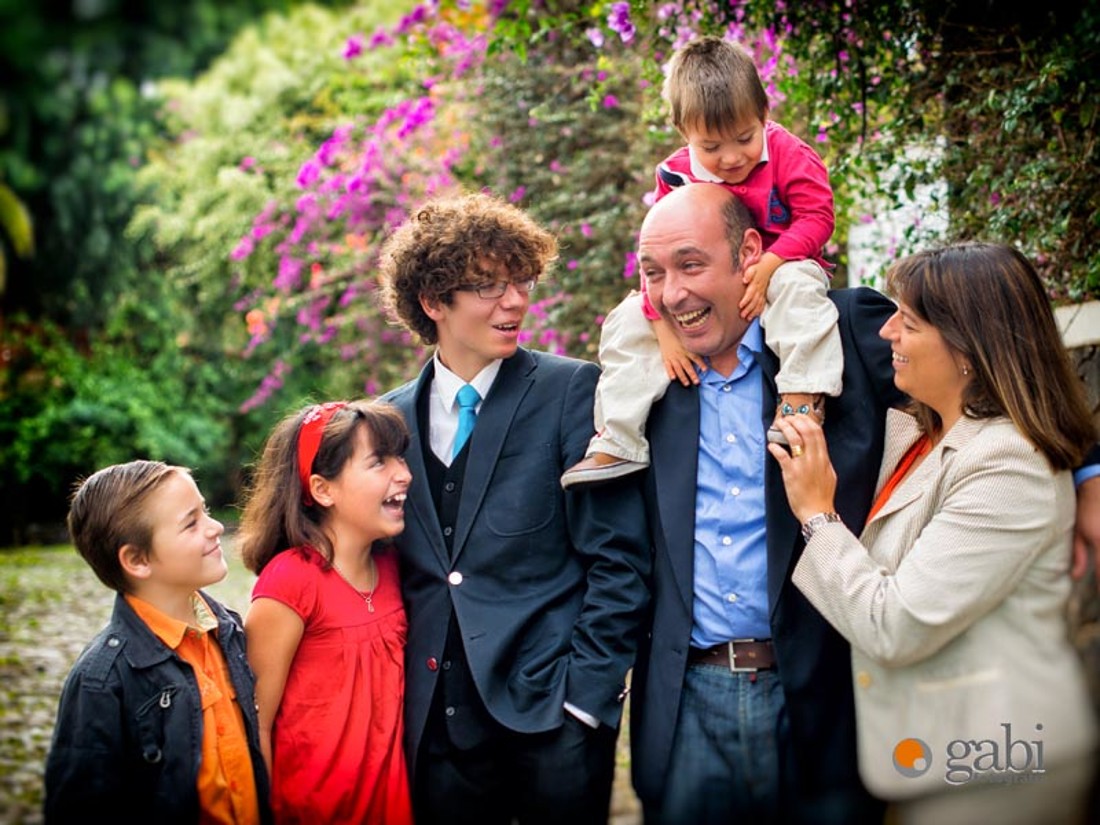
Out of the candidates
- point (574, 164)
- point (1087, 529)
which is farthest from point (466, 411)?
point (574, 164)

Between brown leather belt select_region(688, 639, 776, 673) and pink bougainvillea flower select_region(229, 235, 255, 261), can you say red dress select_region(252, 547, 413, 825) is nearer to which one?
brown leather belt select_region(688, 639, 776, 673)

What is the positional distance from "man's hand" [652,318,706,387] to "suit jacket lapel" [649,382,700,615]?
4cm

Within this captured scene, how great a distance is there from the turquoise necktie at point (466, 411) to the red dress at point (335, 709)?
0.54 meters

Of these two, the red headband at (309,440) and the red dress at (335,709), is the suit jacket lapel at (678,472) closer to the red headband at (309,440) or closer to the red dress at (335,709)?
the red dress at (335,709)

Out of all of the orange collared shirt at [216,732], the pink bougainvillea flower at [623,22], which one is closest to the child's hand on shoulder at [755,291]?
the orange collared shirt at [216,732]

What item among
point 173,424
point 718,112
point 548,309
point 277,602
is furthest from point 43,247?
point 173,424

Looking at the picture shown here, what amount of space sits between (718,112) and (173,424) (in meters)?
21.4

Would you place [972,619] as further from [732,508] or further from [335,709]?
[335,709]

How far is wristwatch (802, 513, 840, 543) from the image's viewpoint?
2799 mm

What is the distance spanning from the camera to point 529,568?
328cm

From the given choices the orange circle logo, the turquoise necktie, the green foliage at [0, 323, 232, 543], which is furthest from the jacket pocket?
the green foliage at [0, 323, 232, 543]

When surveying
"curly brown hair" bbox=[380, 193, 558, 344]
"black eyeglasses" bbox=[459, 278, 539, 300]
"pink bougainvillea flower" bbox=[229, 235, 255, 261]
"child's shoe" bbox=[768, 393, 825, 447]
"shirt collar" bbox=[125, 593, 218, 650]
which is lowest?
"shirt collar" bbox=[125, 593, 218, 650]

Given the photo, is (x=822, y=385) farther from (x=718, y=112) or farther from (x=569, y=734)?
(x=569, y=734)

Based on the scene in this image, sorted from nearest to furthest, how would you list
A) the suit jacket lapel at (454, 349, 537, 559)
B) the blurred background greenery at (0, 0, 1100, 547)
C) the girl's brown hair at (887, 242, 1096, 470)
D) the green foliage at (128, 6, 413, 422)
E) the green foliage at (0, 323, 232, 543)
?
the blurred background greenery at (0, 0, 1100, 547) < the girl's brown hair at (887, 242, 1096, 470) < the suit jacket lapel at (454, 349, 537, 559) < the green foliage at (128, 6, 413, 422) < the green foliage at (0, 323, 232, 543)
